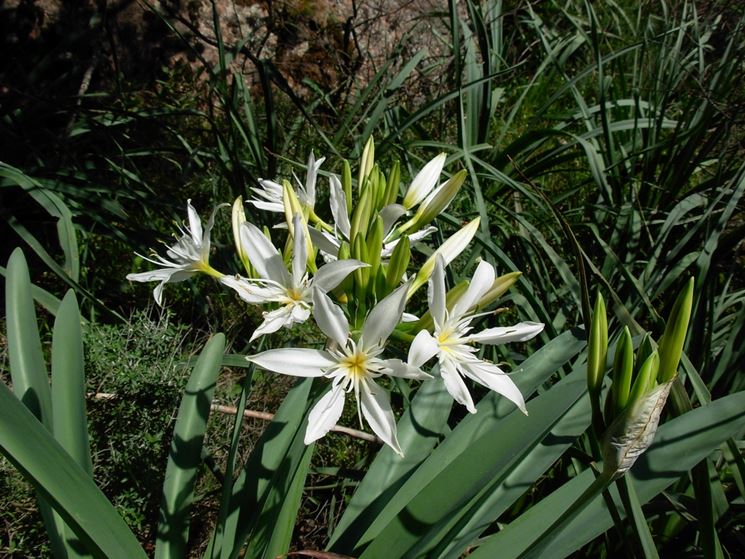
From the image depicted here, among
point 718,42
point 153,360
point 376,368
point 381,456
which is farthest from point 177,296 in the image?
point 718,42

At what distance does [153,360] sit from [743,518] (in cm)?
155

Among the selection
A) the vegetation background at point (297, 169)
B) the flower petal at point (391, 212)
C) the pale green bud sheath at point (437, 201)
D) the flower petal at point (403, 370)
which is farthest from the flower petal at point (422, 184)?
the flower petal at point (403, 370)

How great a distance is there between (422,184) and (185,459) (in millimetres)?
768

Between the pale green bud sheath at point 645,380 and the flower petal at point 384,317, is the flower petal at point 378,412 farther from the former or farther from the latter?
the pale green bud sheath at point 645,380

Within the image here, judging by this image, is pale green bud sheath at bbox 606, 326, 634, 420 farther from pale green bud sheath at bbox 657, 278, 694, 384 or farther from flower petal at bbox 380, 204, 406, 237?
flower petal at bbox 380, 204, 406, 237

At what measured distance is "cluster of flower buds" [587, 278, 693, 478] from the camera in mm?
759

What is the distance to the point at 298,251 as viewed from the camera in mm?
1059

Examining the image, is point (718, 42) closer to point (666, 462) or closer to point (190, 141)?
point (190, 141)

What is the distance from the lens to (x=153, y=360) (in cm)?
177

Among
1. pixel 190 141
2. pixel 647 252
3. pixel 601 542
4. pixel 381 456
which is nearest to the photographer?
pixel 381 456

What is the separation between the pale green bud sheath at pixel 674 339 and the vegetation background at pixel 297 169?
Answer: 193 millimetres

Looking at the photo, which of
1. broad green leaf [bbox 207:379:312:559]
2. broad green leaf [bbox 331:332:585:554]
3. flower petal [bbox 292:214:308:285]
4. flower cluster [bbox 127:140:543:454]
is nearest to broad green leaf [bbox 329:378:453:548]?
broad green leaf [bbox 331:332:585:554]

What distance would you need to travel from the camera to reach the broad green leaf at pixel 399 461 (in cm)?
129

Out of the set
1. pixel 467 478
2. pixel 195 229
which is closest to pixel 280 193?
pixel 195 229
